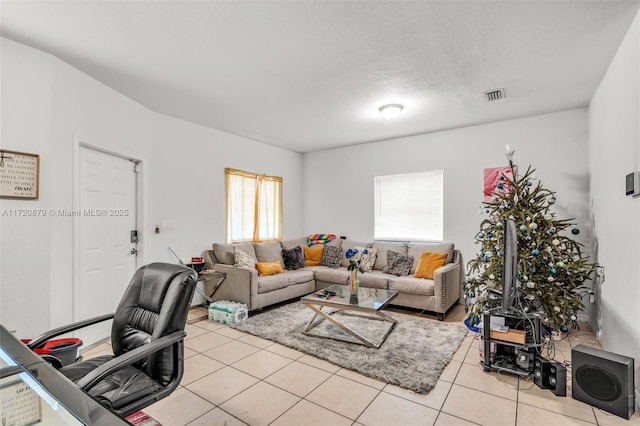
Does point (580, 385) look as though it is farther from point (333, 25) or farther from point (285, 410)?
point (333, 25)

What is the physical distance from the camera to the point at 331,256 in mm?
5336

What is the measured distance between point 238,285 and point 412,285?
7.40 ft

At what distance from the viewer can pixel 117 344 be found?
1.84 metres

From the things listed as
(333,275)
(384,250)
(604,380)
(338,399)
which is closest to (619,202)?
(604,380)

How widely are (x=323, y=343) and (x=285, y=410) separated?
3.62 feet

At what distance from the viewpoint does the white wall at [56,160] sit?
2367 mm

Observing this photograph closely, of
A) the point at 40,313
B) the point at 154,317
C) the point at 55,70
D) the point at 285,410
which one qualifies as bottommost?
the point at 285,410

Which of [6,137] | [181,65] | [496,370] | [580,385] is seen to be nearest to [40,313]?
[6,137]

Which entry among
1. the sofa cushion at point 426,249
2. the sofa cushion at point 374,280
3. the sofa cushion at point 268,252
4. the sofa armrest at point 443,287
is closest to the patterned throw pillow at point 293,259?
the sofa cushion at point 268,252

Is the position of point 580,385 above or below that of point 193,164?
below

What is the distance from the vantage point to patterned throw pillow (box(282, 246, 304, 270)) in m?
5.13

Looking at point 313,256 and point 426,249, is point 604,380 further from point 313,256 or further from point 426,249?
point 313,256

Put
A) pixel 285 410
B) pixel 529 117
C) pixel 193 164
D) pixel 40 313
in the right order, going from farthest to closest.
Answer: pixel 193 164
pixel 529 117
pixel 40 313
pixel 285 410

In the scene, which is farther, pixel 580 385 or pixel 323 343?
pixel 323 343
